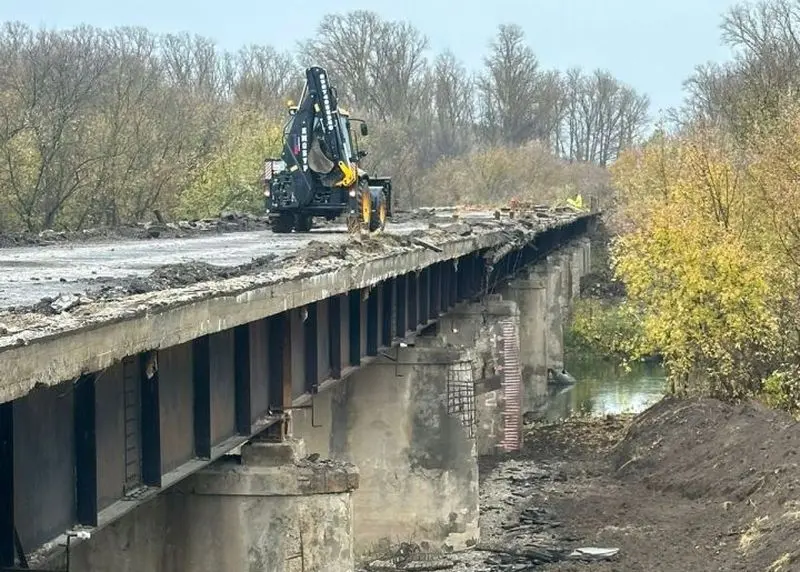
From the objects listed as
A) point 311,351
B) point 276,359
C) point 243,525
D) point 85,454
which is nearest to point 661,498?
point 311,351

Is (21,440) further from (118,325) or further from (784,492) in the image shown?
(784,492)

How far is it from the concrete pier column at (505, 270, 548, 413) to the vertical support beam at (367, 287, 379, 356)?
26.1 m

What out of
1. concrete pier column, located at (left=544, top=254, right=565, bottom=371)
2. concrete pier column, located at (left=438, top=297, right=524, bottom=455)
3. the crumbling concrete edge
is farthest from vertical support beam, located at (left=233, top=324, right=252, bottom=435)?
concrete pier column, located at (left=544, top=254, right=565, bottom=371)

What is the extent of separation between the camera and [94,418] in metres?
9.61

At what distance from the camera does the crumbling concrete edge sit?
7.10 meters

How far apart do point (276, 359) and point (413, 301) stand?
929 cm

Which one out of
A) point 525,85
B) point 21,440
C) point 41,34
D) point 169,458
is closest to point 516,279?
point 41,34

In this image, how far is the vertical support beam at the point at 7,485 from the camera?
28.0ft

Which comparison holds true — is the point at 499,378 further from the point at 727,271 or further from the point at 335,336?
the point at 335,336

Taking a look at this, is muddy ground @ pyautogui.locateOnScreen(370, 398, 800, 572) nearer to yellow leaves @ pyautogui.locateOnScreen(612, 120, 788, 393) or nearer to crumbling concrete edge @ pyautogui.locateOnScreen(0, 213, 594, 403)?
yellow leaves @ pyautogui.locateOnScreen(612, 120, 788, 393)

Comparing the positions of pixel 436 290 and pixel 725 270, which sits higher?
pixel 725 270

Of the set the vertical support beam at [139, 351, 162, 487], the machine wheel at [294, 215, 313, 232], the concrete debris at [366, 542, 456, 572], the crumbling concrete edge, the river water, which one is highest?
the machine wheel at [294, 215, 313, 232]

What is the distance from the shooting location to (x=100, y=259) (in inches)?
693

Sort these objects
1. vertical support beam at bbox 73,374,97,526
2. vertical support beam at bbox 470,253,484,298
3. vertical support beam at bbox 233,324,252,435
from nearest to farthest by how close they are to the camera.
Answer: vertical support beam at bbox 73,374,97,526
vertical support beam at bbox 233,324,252,435
vertical support beam at bbox 470,253,484,298
